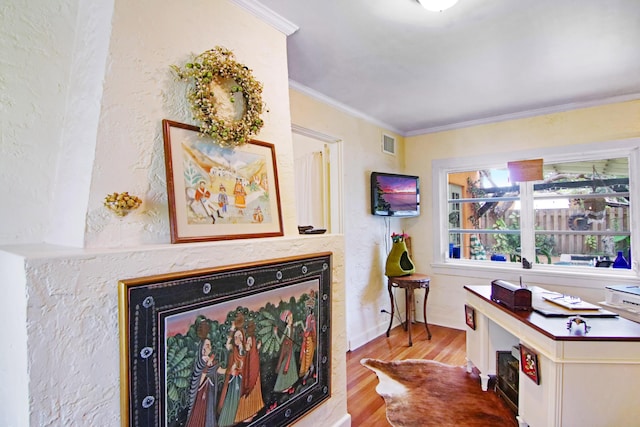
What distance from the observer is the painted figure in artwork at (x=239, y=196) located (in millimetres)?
1540

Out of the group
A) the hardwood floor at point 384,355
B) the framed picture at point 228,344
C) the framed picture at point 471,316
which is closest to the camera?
the framed picture at point 228,344

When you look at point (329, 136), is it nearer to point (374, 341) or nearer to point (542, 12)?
point (542, 12)

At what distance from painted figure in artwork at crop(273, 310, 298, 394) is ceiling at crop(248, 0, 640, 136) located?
1.66 metres

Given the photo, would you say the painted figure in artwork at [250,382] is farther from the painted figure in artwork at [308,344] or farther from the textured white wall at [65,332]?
the textured white wall at [65,332]

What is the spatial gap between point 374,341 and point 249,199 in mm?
2557

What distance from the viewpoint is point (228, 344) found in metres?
1.37

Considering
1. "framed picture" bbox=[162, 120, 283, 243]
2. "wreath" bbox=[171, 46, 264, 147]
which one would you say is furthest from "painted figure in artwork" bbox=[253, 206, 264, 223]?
"wreath" bbox=[171, 46, 264, 147]

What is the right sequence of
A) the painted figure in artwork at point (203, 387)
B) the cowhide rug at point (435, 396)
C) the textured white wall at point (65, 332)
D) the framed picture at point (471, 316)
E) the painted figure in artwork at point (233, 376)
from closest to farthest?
the textured white wall at point (65, 332) < the painted figure in artwork at point (203, 387) < the painted figure in artwork at point (233, 376) < the cowhide rug at point (435, 396) < the framed picture at point (471, 316)

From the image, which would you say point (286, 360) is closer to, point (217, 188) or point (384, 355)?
point (217, 188)

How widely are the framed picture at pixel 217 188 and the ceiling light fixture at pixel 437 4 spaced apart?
1076 mm

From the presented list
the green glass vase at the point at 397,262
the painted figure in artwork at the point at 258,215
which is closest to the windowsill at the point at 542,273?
the green glass vase at the point at 397,262

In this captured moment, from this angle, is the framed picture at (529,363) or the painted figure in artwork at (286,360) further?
the framed picture at (529,363)

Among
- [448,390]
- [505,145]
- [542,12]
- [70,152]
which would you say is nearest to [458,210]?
[505,145]

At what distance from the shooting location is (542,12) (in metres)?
1.79
